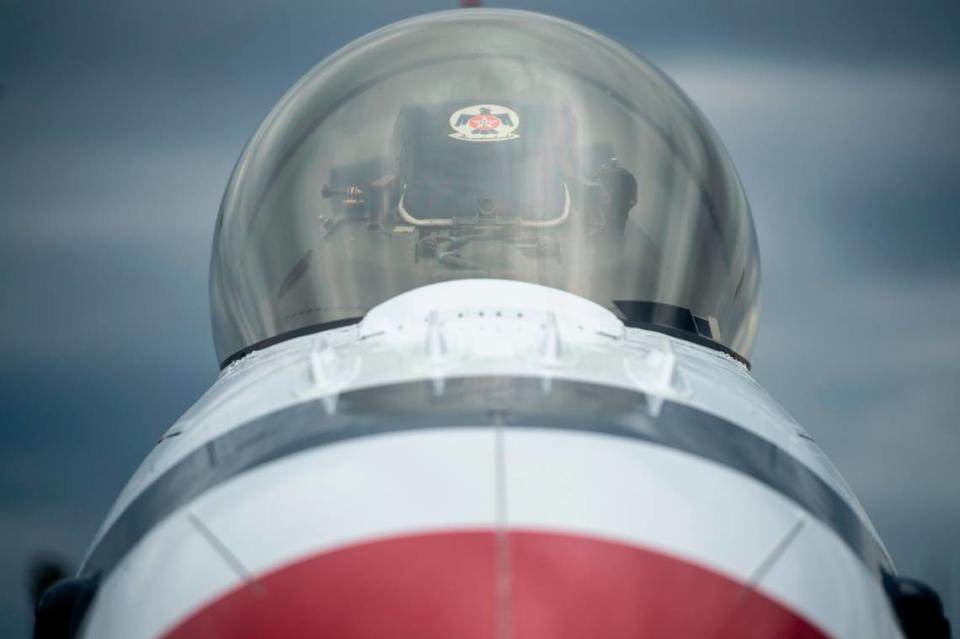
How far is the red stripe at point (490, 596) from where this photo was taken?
3.29 m

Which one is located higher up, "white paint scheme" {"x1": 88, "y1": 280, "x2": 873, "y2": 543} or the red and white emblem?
the red and white emblem

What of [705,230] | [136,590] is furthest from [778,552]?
[705,230]

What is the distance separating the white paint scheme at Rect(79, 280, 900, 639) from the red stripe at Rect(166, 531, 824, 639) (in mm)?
52

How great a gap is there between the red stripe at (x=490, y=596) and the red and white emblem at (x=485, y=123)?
2.32 meters

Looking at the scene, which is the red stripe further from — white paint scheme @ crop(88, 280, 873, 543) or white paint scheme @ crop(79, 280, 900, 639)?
white paint scheme @ crop(88, 280, 873, 543)

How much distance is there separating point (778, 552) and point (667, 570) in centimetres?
38

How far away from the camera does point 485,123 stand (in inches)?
217

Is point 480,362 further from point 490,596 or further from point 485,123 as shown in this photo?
point 485,123

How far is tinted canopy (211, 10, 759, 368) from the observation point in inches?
205

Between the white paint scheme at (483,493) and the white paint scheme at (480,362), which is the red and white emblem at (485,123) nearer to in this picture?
the white paint scheme at (480,362)

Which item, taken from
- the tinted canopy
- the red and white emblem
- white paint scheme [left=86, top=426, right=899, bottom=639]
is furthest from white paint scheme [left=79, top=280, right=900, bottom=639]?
the red and white emblem

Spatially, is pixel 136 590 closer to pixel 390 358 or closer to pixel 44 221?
pixel 390 358

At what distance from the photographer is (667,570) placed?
345 cm

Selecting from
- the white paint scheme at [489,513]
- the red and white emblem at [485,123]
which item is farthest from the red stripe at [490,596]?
the red and white emblem at [485,123]
